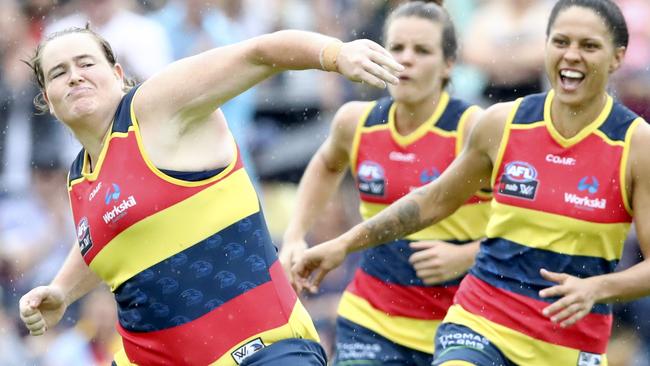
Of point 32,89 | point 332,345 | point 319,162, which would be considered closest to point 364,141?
point 319,162

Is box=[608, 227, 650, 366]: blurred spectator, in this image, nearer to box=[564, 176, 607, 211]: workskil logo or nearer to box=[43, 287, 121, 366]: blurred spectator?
box=[43, 287, 121, 366]: blurred spectator

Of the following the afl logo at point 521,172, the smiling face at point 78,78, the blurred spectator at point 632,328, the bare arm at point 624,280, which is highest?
the smiling face at point 78,78

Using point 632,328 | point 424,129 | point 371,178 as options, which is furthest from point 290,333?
point 632,328

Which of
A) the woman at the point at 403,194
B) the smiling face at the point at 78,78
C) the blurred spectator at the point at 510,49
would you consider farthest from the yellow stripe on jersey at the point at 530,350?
the blurred spectator at the point at 510,49

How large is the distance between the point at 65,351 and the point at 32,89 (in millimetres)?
2282

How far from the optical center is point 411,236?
6.89 meters

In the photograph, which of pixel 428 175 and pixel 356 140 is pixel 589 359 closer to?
pixel 428 175

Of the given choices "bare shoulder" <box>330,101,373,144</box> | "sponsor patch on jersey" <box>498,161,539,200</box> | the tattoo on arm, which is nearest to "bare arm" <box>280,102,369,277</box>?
"bare shoulder" <box>330,101,373,144</box>

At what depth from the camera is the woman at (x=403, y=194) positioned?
6867 millimetres

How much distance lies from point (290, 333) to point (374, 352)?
1.71 meters

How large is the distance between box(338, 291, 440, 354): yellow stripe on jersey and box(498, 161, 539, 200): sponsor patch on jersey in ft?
4.24

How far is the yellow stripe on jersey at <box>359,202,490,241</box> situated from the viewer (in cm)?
687

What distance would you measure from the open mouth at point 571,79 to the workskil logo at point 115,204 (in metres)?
1.87

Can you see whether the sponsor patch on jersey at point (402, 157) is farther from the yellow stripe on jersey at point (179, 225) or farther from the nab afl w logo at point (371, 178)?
the yellow stripe on jersey at point (179, 225)
